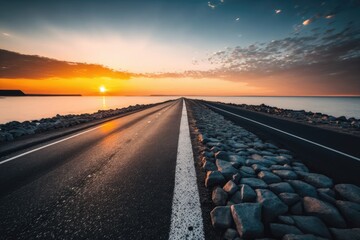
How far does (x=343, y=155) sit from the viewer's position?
4949mm

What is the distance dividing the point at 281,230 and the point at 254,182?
3.38 feet

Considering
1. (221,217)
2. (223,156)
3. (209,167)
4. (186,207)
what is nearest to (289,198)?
(221,217)

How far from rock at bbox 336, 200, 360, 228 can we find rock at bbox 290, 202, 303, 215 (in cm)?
48

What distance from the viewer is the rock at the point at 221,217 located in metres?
1.91

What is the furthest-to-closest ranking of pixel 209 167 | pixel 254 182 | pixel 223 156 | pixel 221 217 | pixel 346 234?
1. pixel 223 156
2. pixel 209 167
3. pixel 254 182
4. pixel 221 217
5. pixel 346 234

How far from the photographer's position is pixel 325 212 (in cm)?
208

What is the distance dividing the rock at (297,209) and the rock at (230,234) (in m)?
0.91

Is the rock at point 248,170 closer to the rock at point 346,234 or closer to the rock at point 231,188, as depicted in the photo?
the rock at point 231,188

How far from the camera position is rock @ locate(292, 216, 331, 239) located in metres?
1.81

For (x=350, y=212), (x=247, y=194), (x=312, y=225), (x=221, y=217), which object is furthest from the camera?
(x=247, y=194)

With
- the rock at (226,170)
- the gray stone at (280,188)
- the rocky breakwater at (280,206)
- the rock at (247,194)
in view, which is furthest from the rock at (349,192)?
the rock at (226,170)

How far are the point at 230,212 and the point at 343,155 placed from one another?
4971 millimetres

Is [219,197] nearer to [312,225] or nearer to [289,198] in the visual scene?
[289,198]

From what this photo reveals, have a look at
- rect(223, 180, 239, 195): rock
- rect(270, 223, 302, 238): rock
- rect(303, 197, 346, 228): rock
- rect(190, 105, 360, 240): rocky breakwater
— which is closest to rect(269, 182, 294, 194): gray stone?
rect(190, 105, 360, 240): rocky breakwater
